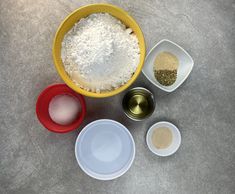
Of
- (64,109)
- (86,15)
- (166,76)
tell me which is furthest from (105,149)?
(86,15)

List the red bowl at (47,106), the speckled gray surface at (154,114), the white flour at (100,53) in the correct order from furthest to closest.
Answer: the speckled gray surface at (154,114), the red bowl at (47,106), the white flour at (100,53)

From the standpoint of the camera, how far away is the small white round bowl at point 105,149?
3.68 ft

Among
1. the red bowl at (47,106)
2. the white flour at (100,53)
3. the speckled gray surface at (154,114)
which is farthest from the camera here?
the speckled gray surface at (154,114)

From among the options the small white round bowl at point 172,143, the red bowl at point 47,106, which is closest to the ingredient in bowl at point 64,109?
the red bowl at point 47,106

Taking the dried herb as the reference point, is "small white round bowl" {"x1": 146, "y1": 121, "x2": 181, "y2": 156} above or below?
below

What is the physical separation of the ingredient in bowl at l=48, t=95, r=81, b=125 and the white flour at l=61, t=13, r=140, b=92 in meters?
0.16

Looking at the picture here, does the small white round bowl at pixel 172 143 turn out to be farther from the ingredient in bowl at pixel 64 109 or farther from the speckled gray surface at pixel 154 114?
the ingredient in bowl at pixel 64 109

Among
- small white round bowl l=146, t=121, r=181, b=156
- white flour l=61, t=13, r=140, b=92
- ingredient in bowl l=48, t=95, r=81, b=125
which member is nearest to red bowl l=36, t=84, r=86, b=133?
ingredient in bowl l=48, t=95, r=81, b=125

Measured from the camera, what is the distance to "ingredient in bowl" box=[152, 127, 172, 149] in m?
1.17

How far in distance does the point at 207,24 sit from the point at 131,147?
604 millimetres

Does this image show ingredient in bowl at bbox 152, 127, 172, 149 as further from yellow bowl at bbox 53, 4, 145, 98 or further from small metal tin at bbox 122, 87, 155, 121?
yellow bowl at bbox 53, 4, 145, 98

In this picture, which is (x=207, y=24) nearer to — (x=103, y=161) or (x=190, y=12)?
(x=190, y=12)

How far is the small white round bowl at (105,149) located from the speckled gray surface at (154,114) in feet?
0.17

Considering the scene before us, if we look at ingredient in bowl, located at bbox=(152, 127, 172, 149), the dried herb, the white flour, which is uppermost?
the white flour
